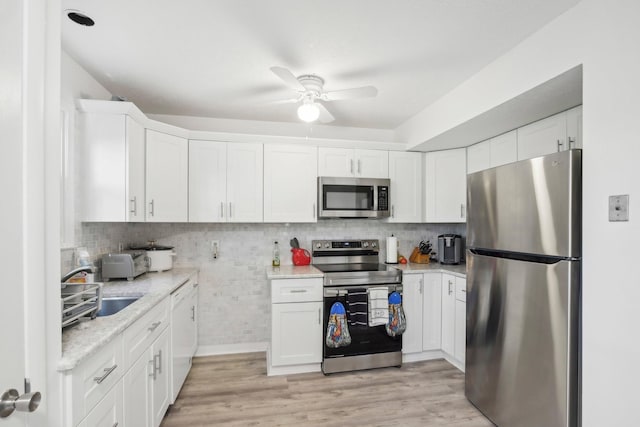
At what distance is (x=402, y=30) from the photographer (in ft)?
5.86

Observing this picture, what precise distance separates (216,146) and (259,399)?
7.43 feet

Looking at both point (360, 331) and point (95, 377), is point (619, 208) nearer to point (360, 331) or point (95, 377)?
point (360, 331)

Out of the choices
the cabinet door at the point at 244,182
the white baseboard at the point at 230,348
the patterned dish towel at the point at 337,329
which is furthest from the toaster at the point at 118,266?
the patterned dish towel at the point at 337,329

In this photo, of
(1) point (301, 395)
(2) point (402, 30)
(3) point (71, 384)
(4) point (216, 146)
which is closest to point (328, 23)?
(2) point (402, 30)

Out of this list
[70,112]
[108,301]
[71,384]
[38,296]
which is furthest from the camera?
Answer: [70,112]

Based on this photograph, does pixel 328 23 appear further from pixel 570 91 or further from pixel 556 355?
pixel 556 355

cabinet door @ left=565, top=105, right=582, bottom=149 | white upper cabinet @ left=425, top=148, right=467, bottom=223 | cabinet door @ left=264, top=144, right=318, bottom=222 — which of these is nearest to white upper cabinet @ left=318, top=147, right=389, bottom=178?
cabinet door @ left=264, top=144, right=318, bottom=222

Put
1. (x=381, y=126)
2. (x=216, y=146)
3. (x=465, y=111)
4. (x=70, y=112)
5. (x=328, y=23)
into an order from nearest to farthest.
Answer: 1. (x=328, y=23)
2. (x=70, y=112)
3. (x=465, y=111)
4. (x=216, y=146)
5. (x=381, y=126)

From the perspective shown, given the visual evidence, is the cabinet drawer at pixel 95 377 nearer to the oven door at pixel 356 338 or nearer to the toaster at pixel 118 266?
the toaster at pixel 118 266

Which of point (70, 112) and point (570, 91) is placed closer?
point (570, 91)

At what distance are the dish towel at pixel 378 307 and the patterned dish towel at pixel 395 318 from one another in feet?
0.18

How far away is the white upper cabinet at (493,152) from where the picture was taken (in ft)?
8.46

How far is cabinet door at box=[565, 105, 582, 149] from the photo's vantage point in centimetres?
201

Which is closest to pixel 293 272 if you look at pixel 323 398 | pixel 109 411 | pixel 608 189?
pixel 323 398
